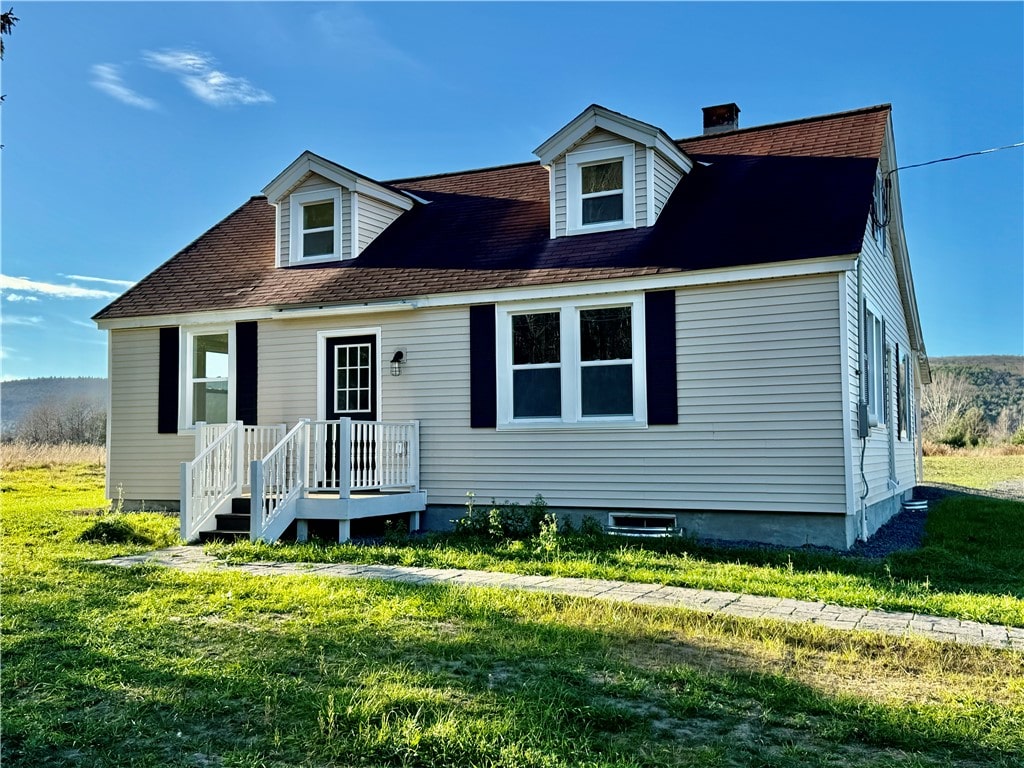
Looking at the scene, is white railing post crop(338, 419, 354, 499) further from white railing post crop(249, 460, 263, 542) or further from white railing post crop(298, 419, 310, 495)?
white railing post crop(249, 460, 263, 542)

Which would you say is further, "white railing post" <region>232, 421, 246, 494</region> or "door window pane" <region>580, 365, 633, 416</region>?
"white railing post" <region>232, 421, 246, 494</region>

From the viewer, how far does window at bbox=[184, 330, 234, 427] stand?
532 inches

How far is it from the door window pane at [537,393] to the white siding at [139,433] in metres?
5.56

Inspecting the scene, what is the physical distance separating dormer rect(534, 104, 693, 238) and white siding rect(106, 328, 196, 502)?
6.95 m

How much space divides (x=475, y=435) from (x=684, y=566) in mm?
4011

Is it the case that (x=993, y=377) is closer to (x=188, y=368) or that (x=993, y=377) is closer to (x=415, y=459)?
(x=415, y=459)

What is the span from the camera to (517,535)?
35.1 feet

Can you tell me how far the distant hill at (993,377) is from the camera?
59.2 metres

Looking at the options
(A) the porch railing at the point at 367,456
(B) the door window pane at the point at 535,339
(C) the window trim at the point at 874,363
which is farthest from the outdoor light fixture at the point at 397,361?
(C) the window trim at the point at 874,363

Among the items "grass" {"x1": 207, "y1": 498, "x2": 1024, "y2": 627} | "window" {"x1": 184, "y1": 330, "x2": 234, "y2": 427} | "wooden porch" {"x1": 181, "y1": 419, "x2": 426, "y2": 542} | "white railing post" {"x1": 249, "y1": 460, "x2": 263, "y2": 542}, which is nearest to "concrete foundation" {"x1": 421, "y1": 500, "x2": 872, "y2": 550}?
"grass" {"x1": 207, "y1": 498, "x2": 1024, "y2": 627}

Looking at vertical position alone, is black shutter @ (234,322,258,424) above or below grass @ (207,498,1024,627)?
above

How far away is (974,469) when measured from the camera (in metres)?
25.9

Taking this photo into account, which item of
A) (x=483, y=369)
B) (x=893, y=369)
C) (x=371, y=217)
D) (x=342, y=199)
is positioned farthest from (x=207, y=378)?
(x=893, y=369)

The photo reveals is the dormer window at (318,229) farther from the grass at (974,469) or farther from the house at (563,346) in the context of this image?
the grass at (974,469)
